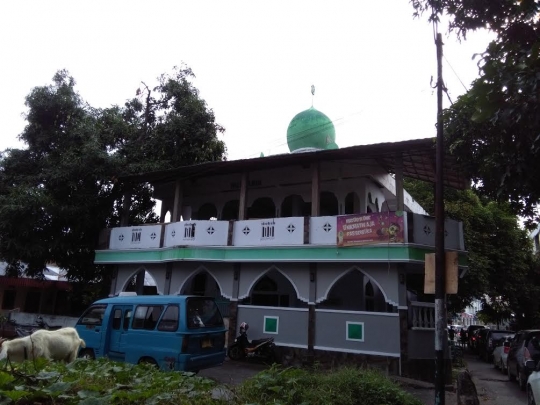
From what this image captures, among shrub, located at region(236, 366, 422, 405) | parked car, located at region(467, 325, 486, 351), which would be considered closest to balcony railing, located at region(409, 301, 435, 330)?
shrub, located at region(236, 366, 422, 405)

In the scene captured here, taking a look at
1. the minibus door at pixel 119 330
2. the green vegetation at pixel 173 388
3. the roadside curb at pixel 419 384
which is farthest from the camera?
the roadside curb at pixel 419 384

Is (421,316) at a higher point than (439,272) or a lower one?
lower

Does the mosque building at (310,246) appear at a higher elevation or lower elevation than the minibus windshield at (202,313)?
higher

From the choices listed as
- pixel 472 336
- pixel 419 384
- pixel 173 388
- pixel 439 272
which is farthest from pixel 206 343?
pixel 472 336

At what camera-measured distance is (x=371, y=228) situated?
12484 millimetres

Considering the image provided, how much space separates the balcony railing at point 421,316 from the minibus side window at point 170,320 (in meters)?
6.39

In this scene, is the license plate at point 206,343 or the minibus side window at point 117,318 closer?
the license plate at point 206,343

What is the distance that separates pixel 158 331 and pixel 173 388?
19.8 feet

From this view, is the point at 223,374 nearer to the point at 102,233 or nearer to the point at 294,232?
the point at 294,232

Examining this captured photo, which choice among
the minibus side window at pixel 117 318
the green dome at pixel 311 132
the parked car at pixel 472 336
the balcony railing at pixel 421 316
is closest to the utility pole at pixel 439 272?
the balcony railing at pixel 421 316

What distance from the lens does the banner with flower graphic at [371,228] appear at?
1211 centimetres

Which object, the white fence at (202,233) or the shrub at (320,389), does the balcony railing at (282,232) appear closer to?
A: the white fence at (202,233)

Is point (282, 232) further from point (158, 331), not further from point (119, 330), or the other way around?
point (119, 330)

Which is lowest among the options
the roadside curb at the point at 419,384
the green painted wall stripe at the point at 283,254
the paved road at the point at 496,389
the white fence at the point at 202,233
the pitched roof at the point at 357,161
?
the paved road at the point at 496,389
